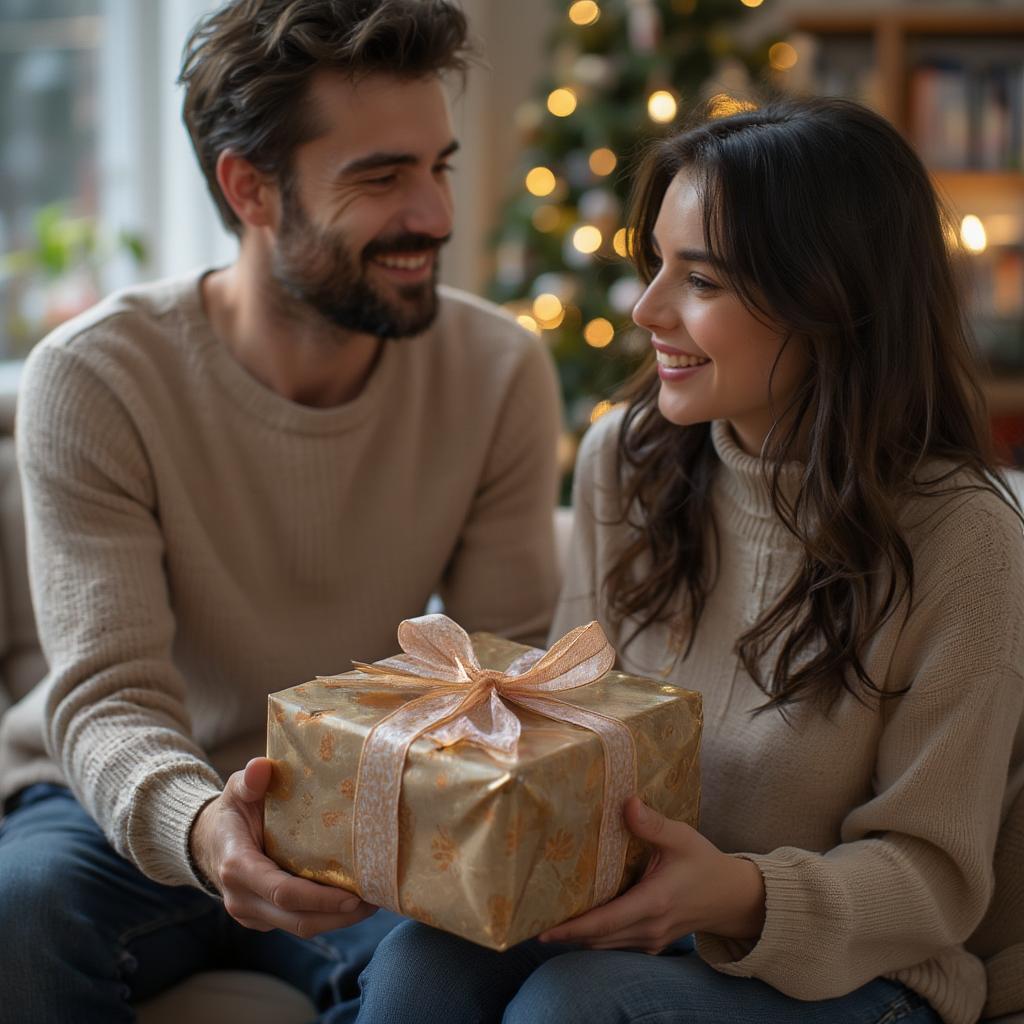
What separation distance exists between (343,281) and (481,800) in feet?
3.02

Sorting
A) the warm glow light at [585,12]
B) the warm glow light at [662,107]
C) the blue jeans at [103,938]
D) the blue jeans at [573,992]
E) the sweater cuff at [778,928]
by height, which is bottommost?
the blue jeans at [103,938]

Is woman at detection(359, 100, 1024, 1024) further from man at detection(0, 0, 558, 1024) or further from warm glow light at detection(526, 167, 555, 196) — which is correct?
warm glow light at detection(526, 167, 555, 196)

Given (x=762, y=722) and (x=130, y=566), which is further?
(x=130, y=566)

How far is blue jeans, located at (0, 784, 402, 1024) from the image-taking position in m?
1.35

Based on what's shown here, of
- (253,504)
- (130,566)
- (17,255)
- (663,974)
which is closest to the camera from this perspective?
(663,974)

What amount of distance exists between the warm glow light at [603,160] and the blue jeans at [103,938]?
2288mm

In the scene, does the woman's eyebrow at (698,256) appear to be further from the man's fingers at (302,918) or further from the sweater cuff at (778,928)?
the man's fingers at (302,918)

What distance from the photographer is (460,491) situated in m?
1.82

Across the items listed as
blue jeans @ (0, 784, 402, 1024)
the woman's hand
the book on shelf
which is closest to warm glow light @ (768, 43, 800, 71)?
the book on shelf

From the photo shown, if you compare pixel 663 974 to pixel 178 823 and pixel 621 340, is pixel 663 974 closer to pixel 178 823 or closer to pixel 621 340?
pixel 178 823

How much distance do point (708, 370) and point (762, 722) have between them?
1.17 ft

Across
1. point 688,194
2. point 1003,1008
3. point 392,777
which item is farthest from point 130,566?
point 1003,1008

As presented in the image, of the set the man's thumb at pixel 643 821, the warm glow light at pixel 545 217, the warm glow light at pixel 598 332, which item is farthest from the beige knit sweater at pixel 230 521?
the warm glow light at pixel 545 217

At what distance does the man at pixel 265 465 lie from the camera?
4.95 ft
